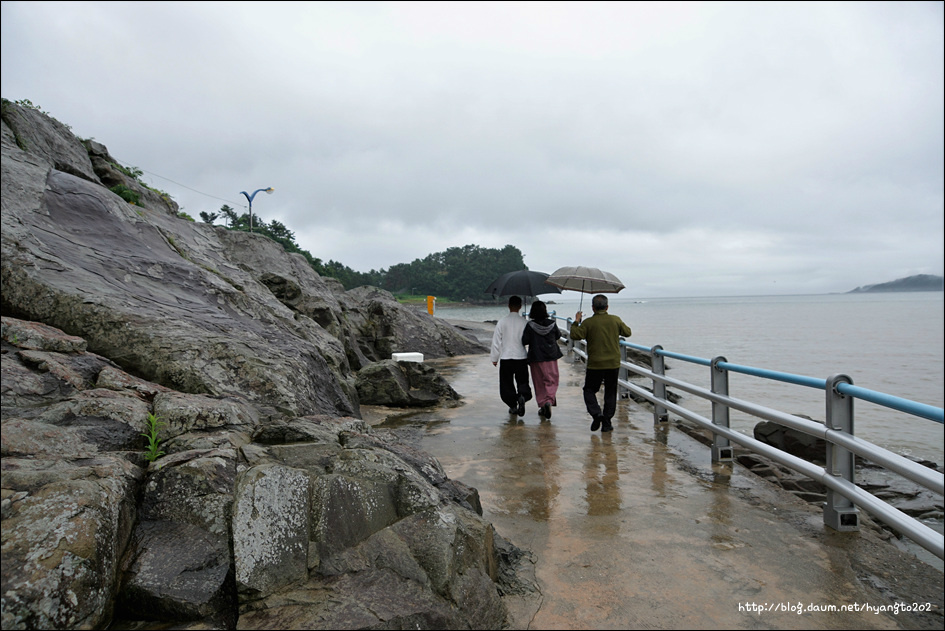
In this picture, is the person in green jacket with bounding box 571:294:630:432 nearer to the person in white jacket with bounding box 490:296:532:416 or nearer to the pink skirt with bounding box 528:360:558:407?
the pink skirt with bounding box 528:360:558:407

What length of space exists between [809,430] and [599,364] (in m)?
3.17

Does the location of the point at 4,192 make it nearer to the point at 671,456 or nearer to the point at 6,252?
the point at 6,252

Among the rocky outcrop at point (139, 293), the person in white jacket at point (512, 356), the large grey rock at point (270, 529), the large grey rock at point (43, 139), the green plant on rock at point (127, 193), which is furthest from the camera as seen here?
the green plant on rock at point (127, 193)

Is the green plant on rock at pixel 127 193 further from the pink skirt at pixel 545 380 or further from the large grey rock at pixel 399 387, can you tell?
the pink skirt at pixel 545 380

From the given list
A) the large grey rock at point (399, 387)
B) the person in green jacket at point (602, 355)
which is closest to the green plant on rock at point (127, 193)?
the large grey rock at point (399, 387)

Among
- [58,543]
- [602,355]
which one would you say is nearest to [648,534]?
[58,543]

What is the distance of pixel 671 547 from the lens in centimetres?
346

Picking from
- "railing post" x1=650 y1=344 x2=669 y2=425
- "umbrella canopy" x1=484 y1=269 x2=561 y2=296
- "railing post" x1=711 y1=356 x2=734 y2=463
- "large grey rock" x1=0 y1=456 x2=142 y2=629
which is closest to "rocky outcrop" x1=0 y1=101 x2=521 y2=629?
"large grey rock" x1=0 y1=456 x2=142 y2=629

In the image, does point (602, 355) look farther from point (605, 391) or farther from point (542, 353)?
point (542, 353)

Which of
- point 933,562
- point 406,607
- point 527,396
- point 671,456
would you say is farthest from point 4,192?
point 933,562

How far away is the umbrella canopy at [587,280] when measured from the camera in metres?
8.00

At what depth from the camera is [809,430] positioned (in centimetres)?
393

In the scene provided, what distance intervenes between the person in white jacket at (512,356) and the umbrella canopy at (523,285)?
10.9 inches

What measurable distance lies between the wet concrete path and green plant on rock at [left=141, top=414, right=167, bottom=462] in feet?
6.68
